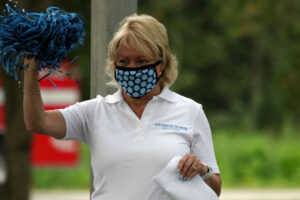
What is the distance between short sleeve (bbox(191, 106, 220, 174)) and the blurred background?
8.66ft

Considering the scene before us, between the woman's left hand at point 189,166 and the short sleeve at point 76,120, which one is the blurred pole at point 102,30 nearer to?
the short sleeve at point 76,120

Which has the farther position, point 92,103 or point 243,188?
point 243,188

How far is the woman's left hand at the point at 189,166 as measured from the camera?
2639mm

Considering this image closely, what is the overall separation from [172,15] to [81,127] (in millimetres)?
23889

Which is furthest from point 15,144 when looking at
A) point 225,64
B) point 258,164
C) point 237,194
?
point 225,64

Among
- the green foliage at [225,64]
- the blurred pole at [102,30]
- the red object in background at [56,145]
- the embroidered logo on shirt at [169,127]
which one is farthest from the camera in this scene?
the green foliage at [225,64]

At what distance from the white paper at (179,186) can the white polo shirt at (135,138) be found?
0.15ft

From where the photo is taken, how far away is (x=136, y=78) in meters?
2.74

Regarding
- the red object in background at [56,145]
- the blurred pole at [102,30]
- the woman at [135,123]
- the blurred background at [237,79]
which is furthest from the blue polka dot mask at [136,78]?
the red object in background at [56,145]

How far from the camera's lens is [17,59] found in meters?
2.56

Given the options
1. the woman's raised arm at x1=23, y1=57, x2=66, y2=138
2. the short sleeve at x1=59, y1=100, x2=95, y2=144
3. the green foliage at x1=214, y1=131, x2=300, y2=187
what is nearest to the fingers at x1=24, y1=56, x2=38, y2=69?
the woman's raised arm at x1=23, y1=57, x2=66, y2=138

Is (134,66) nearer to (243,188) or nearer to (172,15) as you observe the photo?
(243,188)

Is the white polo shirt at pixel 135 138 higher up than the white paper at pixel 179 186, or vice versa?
the white polo shirt at pixel 135 138

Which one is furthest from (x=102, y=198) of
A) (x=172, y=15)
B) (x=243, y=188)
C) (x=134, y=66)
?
(x=172, y=15)
